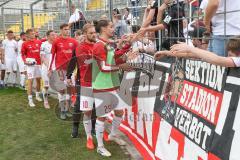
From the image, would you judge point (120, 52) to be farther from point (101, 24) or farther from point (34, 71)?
point (34, 71)

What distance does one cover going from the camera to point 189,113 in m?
4.00

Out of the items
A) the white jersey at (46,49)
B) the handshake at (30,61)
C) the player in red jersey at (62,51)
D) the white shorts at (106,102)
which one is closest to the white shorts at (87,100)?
the white shorts at (106,102)

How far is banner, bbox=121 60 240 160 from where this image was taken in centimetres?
322

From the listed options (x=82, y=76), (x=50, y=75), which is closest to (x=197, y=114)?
(x=82, y=76)

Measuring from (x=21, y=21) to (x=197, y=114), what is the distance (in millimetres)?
12280

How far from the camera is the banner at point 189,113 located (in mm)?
3225

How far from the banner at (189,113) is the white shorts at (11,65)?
310 inches

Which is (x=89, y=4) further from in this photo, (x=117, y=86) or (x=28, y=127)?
(x=117, y=86)

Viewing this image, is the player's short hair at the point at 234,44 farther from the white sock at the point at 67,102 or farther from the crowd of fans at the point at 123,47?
the white sock at the point at 67,102

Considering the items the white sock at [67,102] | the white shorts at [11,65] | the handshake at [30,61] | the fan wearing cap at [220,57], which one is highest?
the fan wearing cap at [220,57]

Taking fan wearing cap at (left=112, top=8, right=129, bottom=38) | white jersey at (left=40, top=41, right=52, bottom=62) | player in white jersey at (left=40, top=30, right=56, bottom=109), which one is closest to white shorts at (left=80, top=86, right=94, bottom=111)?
fan wearing cap at (left=112, top=8, right=129, bottom=38)

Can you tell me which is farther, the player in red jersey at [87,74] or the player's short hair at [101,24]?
the player in red jersey at [87,74]

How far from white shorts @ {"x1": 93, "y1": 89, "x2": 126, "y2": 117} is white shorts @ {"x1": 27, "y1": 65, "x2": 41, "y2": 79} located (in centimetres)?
414

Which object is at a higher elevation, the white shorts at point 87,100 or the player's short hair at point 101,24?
the player's short hair at point 101,24
